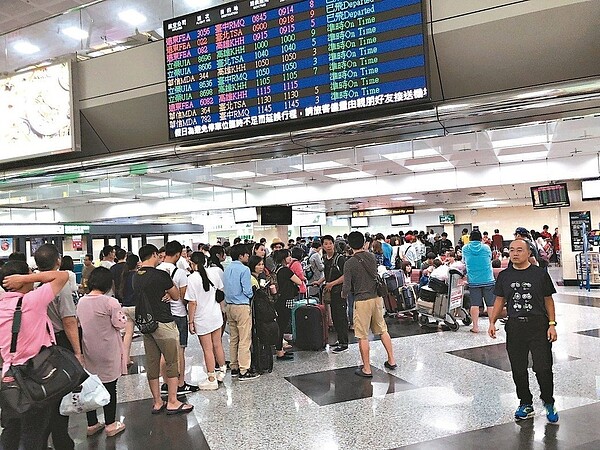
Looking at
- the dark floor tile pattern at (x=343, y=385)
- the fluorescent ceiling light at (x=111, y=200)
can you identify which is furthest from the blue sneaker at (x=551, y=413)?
the fluorescent ceiling light at (x=111, y=200)

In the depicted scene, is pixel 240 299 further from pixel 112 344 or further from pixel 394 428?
pixel 394 428

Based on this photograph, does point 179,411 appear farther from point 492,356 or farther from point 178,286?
point 492,356

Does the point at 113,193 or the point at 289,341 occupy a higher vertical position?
the point at 113,193

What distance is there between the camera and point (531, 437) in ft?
12.9

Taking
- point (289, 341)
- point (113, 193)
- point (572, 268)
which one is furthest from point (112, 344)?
point (572, 268)

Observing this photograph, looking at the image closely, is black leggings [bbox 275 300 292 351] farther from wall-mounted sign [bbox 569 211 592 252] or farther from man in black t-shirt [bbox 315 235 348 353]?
wall-mounted sign [bbox 569 211 592 252]

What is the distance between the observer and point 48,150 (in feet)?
20.5

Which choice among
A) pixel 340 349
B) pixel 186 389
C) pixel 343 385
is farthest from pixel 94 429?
pixel 340 349

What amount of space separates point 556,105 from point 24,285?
4.61m

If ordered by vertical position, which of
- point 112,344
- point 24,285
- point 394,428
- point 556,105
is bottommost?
point 394,428

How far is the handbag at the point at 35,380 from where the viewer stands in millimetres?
3160

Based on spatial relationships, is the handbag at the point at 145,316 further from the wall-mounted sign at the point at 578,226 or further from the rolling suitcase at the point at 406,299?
the wall-mounted sign at the point at 578,226

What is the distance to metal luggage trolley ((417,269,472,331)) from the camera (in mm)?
8461

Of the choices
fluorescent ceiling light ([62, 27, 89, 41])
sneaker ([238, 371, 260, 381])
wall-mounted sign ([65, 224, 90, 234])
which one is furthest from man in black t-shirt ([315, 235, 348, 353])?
wall-mounted sign ([65, 224, 90, 234])
